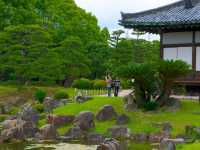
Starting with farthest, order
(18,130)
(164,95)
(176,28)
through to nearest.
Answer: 1. (176,28)
2. (164,95)
3. (18,130)

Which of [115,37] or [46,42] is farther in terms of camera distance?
[115,37]

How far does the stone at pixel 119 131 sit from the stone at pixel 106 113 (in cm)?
203

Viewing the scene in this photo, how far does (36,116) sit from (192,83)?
10416 mm

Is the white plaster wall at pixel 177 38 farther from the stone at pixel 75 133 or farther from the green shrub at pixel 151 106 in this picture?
the stone at pixel 75 133

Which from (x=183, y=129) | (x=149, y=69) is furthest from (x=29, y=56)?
(x=183, y=129)

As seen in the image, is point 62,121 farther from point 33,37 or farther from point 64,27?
point 64,27

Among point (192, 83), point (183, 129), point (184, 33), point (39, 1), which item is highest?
point (39, 1)

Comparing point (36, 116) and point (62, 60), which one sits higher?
point (62, 60)

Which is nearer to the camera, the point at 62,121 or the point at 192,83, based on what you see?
the point at 62,121

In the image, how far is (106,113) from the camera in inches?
1252

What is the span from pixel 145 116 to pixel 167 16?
7.61 metres

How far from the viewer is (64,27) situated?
6303 centimetres

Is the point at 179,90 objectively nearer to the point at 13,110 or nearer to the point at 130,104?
the point at 130,104

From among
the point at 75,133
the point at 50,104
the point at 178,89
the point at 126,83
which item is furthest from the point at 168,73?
the point at 126,83
